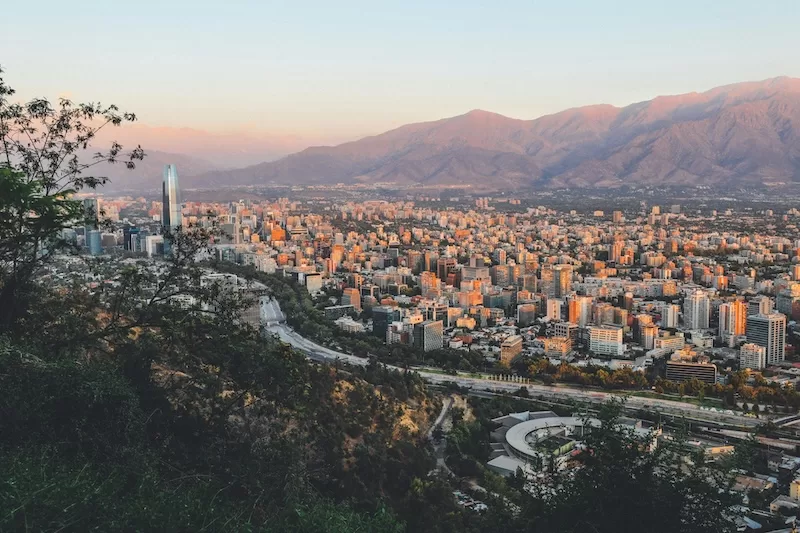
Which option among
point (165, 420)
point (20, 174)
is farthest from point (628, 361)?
point (20, 174)

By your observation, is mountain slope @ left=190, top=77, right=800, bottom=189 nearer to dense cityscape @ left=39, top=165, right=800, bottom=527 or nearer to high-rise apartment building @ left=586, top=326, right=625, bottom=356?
dense cityscape @ left=39, top=165, right=800, bottom=527

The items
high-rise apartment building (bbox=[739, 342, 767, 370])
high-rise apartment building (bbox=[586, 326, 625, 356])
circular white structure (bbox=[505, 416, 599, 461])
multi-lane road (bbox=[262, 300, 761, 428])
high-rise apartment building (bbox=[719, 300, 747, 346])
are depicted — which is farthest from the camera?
high-rise apartment building (bbox=[719, 300, 747, 346])

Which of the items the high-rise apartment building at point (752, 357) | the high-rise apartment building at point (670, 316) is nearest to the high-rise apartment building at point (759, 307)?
the high-rise apartment building at point (670, 316)

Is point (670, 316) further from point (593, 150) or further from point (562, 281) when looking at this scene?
point (593, 150)

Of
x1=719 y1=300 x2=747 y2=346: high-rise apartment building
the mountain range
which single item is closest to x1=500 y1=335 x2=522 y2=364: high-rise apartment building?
x1=719 y1=300 x2=747 y2=346: high-rise apartment building

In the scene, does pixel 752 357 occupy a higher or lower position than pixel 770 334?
lower

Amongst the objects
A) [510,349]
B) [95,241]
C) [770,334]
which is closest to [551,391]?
[510,349]

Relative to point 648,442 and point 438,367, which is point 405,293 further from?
point 648,442
